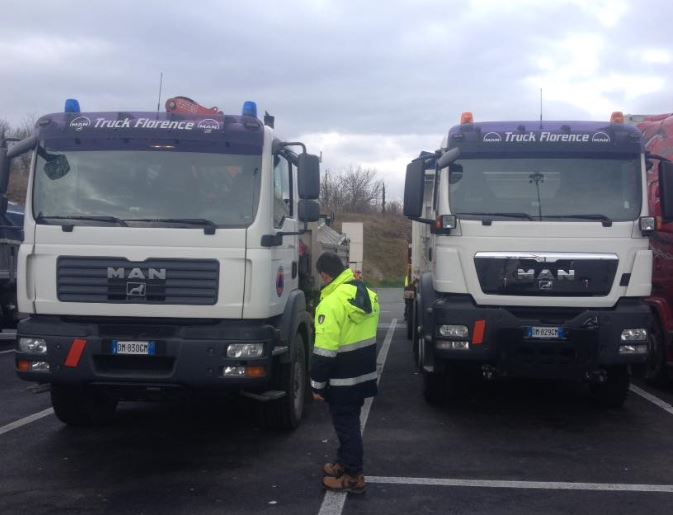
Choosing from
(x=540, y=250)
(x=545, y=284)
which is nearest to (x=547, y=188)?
(x=540, y=250)

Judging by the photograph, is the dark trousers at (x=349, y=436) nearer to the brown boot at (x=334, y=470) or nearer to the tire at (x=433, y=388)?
the brown boot at (x=334, y=470)

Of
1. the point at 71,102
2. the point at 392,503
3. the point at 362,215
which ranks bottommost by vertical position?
the point at 392,503

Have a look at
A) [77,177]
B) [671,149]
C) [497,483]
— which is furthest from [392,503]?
[671,149]

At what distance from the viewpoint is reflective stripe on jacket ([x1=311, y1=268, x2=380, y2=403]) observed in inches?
230

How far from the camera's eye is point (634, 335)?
25.7 feet

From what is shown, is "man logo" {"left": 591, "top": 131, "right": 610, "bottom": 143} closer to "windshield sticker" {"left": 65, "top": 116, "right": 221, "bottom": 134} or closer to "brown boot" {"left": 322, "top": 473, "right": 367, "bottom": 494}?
"windshield sticker" {"left": 65, "top": 116, "right": 221, "bottom": 134}

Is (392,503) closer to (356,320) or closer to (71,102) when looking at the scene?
(356,320)

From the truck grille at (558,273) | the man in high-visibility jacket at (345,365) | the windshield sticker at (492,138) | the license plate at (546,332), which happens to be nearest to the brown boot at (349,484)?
the man in high-visibility jacket at (345,365)

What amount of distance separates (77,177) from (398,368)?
6809 mm

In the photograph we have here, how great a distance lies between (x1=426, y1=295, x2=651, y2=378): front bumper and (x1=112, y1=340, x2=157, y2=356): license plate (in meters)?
2.90

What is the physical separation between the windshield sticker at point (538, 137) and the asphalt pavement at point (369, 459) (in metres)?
2.92

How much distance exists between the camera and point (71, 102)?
728cm

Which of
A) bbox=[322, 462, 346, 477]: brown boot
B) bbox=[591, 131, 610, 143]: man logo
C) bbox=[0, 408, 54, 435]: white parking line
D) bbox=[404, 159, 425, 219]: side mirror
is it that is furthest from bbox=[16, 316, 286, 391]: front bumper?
bbox=[591, 131, 610, 143]: man logo

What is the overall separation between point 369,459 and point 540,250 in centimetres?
265
